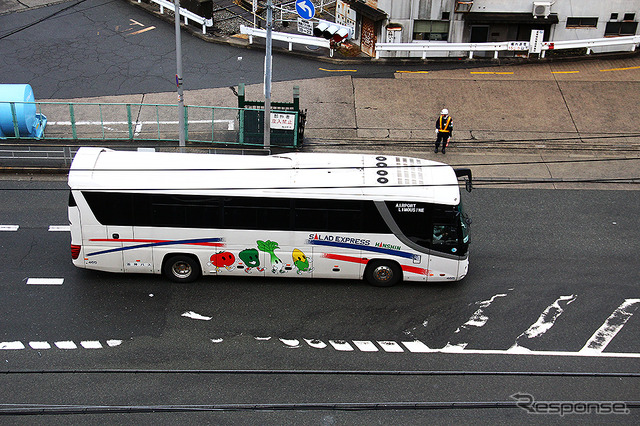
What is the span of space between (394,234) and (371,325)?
2157 millimetres

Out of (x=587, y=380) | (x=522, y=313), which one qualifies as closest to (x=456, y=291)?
(x=522, y=313)

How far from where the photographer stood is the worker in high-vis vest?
21.6 metres

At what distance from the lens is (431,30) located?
28.3 m

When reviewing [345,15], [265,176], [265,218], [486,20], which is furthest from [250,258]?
[486,20]

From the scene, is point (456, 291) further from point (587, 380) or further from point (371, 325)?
point (587, 380)

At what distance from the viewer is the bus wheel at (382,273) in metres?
15.7

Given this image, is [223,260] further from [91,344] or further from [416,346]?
[416,346]

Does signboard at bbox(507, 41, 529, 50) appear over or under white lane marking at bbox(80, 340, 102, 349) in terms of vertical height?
over

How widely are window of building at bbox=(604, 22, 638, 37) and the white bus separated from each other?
17.2 metres

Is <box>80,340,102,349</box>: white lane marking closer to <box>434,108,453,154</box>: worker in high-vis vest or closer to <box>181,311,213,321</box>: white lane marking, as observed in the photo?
<box>181,311,213,321</box>: white lane marking

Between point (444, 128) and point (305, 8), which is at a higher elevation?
point (305, 8)

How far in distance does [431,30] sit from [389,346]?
17986mm

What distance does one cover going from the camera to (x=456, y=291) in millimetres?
15922

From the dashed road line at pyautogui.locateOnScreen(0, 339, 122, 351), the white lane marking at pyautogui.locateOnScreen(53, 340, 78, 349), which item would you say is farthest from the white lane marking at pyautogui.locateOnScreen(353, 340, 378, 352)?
the white lane marking at pyautogui.locateOnScreen(53, 340, 78, 349)
